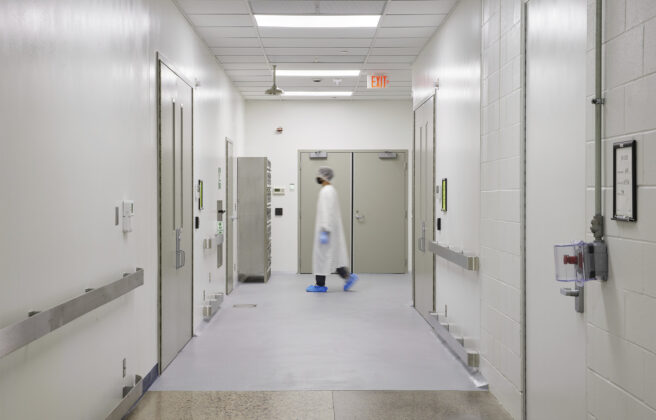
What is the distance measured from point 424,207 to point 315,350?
231 cm

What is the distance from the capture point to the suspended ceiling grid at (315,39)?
536 cm

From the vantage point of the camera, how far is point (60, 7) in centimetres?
272

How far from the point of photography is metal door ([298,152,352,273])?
10812mm

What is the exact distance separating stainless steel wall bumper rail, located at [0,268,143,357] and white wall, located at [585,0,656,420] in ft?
7.26

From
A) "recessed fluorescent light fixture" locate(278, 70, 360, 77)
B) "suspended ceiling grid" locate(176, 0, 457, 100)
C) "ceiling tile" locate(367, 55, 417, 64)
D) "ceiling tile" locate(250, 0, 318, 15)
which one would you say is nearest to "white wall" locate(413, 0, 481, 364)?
"suspended ceiling grid" locate(176, 0, 457, 100)

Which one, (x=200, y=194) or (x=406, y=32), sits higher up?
(x=406, y=32)

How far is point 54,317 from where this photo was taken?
2.49 m

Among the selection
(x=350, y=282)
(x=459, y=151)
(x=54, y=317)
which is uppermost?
(x=459, y=151)

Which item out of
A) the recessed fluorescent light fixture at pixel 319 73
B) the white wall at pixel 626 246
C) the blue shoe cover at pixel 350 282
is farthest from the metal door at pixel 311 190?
the white wall at pixel 626 246

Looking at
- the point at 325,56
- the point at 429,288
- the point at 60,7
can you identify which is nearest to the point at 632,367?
the point at 60,7

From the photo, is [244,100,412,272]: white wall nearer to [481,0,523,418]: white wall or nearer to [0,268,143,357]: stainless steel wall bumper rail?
[481,0,523,418]: white wall

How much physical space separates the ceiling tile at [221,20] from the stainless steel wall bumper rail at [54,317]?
3067 millimetres

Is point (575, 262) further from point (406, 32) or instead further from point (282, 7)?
point (406, 32)

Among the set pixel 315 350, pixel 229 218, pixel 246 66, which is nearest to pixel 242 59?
pixel 246 66
